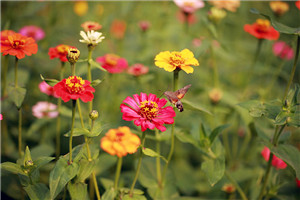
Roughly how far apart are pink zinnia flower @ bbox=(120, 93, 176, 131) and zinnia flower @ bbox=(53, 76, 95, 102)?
0.10 m

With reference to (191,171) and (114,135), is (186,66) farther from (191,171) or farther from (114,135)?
(191,171)

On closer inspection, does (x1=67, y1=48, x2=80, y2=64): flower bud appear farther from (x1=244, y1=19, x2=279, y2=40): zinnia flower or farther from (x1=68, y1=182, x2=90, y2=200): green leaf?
(x1=244, y1=19, x2=279, y2=40): zinnia flower

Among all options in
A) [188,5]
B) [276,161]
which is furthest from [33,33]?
[276,161]

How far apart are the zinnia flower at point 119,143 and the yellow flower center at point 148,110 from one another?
0.32 feet

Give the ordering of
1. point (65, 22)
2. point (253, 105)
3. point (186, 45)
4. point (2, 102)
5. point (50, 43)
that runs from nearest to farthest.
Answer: point (253, 105), point (2, 102), point (186, 45), point (50, 43), point (65, 22)

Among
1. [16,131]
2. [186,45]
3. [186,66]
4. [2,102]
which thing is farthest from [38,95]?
[186,66]

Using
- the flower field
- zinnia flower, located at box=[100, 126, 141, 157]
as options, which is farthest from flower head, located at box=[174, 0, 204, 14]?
zinnia flower, located at box=[100, 126, 141, 157]

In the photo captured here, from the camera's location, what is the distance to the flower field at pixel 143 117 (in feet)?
2.87

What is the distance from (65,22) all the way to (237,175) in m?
1.68

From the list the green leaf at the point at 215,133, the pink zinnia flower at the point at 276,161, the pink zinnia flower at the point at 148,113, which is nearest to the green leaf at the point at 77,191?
the pink zinnia flower at the point at 148,113

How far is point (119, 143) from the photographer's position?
0.75m

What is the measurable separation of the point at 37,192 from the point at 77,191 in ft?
0.38

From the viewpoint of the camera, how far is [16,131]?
152cm

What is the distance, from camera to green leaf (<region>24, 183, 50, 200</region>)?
872 mm
